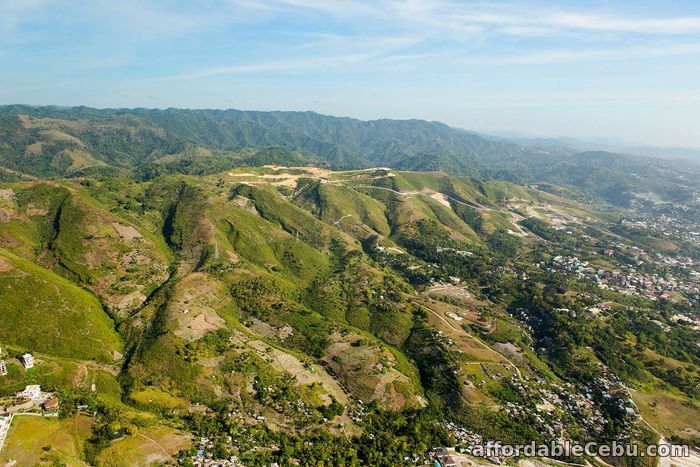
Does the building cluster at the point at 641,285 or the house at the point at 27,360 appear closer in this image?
the house at the point at 27,360

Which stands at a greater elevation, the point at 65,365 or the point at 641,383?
the point at 65,365

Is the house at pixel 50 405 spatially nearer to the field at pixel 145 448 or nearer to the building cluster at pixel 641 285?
the field at pixel 145 448

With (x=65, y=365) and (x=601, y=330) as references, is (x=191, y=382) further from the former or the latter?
(x=601, y=330)

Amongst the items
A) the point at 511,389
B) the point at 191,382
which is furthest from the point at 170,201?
the point at 511,389

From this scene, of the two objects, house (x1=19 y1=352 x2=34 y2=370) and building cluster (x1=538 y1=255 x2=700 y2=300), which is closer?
house (x1=19 y1=352 x2=34 y2=370)

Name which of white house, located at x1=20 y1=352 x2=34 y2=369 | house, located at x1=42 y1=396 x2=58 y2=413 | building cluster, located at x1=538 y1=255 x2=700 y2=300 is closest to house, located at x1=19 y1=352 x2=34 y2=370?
white house, located at x1=20 y1=352 x2=34 y2=369

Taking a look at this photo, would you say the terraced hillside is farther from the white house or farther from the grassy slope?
the white house

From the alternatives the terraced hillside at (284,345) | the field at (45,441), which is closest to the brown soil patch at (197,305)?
the terraced hillside at (284,345)

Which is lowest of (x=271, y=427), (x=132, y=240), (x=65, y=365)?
(x=271, y=427)
